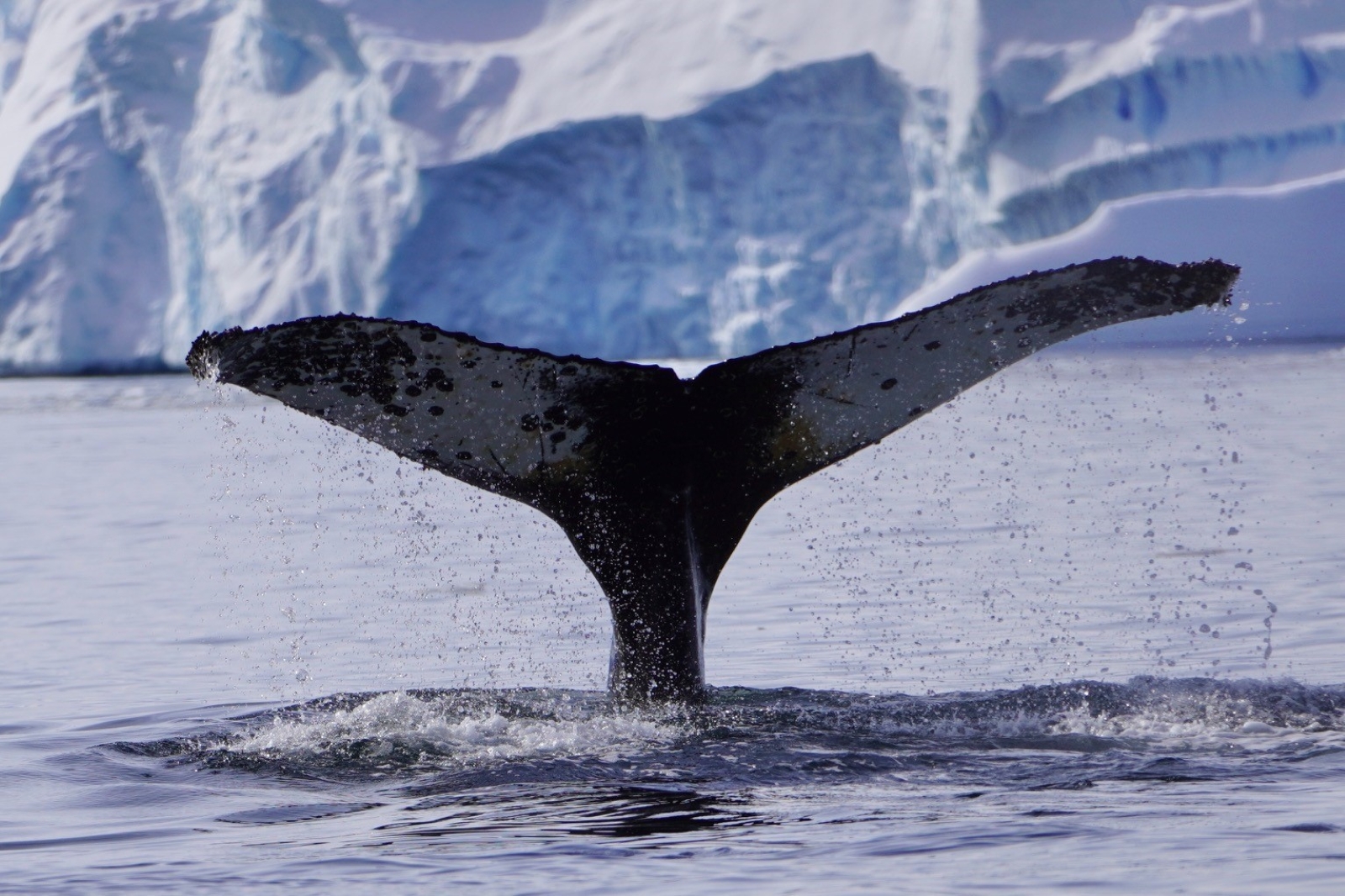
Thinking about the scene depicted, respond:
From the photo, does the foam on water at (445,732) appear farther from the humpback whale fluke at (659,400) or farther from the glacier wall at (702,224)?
the glacier wall at (702,224)

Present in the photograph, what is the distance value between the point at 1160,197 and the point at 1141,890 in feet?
71.0

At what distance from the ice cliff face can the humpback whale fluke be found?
21.4 metres

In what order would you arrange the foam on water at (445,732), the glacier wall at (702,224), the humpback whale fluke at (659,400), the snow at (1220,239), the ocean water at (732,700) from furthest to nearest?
the glacier wall at (702,224) → the snow at (1220,239) → the foam on water at (445,732) → the humpback whale fluke at (659,400) → the ocean water at (732,700)

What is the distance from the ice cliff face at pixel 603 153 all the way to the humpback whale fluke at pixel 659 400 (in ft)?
70.2

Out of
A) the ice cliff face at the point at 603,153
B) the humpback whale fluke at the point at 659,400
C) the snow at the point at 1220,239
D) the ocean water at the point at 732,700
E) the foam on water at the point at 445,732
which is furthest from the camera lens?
the ice cliff face at the point at 603,153

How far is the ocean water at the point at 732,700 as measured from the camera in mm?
3492

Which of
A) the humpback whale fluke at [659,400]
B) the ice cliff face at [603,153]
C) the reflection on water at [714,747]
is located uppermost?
the ice cliff face at [603,153]

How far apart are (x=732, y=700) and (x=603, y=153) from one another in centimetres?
2292

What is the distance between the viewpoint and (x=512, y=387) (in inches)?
161

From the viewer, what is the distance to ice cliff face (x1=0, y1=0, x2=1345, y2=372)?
81.4ft

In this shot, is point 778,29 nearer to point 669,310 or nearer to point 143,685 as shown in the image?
point 669,310

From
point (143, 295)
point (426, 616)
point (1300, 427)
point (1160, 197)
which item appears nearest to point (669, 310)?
point (1160, 197)

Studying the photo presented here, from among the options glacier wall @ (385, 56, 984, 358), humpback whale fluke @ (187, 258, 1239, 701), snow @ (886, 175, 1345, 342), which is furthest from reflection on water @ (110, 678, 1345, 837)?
glacier wall @ (385, 56, 984, 358)

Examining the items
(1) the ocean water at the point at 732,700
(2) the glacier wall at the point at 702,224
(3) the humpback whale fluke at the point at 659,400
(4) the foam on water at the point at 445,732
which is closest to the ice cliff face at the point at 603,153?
(2) the glacier wall at the point at 702,224
